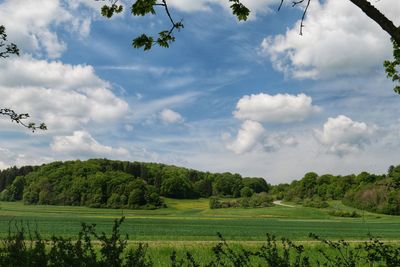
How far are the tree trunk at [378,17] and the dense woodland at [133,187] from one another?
387ft

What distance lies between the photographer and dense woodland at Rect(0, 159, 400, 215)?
146375 mm

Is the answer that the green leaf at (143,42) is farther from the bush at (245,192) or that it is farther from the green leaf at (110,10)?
the bush at (245,192)

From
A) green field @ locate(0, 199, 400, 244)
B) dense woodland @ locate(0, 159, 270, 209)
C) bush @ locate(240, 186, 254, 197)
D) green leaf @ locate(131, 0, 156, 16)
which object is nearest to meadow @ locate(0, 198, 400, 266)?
green field @ locate(0, 199, 400, 244)

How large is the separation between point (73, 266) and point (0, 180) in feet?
675

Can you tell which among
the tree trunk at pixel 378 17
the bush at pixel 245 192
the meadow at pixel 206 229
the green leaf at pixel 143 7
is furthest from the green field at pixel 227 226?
the bush at pixel 245 192

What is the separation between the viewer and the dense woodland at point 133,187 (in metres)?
146

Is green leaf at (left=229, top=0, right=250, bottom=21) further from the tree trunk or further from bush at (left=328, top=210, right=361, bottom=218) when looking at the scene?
Result: bush at (left=328, top=210, right=361, bottom=218)

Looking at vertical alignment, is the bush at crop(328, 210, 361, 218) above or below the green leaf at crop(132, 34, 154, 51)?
below

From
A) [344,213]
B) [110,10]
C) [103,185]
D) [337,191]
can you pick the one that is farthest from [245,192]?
[110,10]

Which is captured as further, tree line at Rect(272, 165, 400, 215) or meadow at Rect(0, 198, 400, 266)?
tree line at Rect(272, 165, 400, 215)

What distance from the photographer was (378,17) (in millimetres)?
5266

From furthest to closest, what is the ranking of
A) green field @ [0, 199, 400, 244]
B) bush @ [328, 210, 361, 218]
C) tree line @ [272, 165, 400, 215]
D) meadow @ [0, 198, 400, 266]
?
tree line @ [272, 165, 400, 215] → bush @ [328, 210, 361, 218] → green field @ [0, 199, 400, 244] → meadow @ [0, 198, 400, 266]

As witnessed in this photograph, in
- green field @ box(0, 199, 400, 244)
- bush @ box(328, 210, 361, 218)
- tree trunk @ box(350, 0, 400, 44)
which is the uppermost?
tree trunk @ box(350, 0, 400, 44)

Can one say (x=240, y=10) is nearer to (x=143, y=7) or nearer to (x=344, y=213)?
(x=143, y=7)
